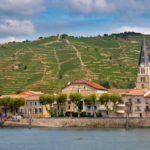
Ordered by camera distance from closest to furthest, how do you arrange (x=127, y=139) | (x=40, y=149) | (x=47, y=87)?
(x=40, y=149)
(x=127, y=139)
(x=47, y=87)

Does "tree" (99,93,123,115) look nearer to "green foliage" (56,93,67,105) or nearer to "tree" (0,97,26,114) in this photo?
"green foliage" (56,93,67,105)

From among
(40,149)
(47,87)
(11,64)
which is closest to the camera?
(40,149)

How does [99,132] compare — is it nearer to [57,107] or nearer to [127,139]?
[127,139]

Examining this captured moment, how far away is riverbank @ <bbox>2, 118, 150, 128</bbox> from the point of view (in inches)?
3479

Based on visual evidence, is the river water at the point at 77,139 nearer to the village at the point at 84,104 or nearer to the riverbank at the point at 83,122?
the riverbank at the point at 83,122

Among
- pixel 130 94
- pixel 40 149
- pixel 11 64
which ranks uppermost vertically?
pixel 11 64

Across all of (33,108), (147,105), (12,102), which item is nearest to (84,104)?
(33,108)

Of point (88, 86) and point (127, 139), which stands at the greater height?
point (88, 86)

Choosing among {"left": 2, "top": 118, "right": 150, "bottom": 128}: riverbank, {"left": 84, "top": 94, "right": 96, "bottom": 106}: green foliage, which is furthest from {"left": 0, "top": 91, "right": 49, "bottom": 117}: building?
{"left": 84, "top": 94, "right": 96, "bottom": 106}: green foliage

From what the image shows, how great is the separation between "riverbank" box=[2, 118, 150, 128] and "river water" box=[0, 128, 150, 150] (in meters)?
4.39

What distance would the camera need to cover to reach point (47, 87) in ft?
538

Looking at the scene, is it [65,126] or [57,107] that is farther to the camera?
[57,107]

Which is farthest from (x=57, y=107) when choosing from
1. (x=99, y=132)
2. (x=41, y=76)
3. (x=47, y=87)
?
(x=41, y=76)

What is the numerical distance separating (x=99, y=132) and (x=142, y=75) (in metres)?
57.7
